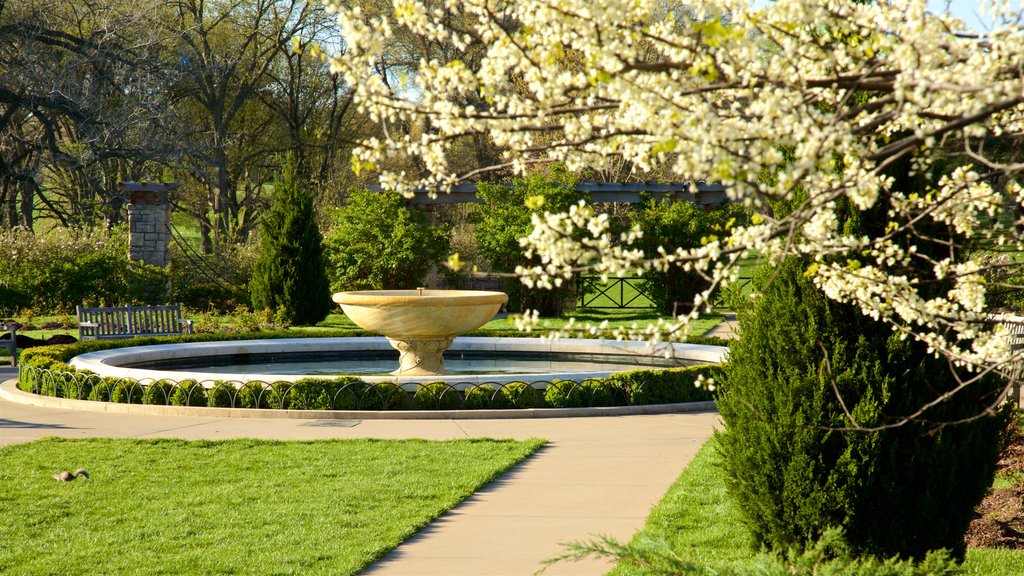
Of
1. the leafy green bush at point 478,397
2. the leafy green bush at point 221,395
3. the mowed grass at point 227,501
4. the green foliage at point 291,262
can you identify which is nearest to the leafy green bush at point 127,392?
the leafy green bush at point 221,395

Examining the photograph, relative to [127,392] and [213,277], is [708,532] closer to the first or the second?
[127,392]

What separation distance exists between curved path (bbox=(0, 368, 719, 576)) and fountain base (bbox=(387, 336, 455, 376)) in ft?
9.63

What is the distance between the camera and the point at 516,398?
11.1 m

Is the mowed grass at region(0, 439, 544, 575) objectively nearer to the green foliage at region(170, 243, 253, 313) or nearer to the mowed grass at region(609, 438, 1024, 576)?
the mowed grass at region(609, 438, 1024, 576)

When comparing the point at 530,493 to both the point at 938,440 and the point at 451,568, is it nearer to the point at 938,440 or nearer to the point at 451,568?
the point at 451,568

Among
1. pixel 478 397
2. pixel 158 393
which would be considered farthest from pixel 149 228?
pixel 478 397

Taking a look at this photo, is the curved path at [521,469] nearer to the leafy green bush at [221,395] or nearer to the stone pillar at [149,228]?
the leafy green bush at [221,395]

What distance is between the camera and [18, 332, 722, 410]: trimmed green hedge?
1109 centimetres

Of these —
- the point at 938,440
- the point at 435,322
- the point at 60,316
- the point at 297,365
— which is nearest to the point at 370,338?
the point at 297,365

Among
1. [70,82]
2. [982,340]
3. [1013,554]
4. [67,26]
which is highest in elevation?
[67,26]

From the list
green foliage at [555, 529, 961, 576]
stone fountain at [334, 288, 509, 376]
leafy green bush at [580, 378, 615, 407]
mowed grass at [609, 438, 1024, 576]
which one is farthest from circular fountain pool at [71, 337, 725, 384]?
green foliage at [555, 529, 961, 576]

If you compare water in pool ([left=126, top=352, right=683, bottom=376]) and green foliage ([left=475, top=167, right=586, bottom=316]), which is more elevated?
green foliage ([left=475, top=167, right=586, bottom=316])

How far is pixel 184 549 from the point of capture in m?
5.80

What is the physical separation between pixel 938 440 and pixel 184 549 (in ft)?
13.1
